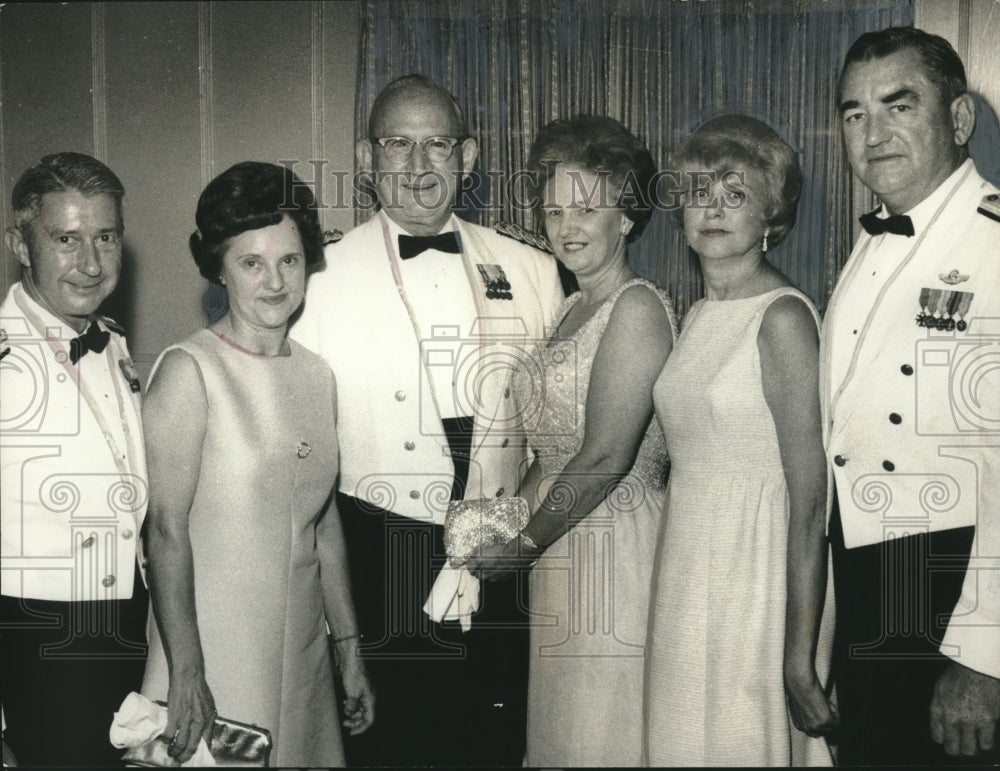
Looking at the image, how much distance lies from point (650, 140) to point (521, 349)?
0.73 m

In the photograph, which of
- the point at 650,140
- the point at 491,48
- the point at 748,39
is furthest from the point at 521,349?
the point at 748,39

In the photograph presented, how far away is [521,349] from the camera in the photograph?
3176 mm

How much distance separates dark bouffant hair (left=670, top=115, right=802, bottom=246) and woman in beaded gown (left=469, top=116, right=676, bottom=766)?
119 millimetres

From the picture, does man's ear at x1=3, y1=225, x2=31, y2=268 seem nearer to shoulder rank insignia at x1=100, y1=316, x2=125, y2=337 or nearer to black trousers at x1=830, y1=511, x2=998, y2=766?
shoulder rank insignia at x1=100, y1=316, x2=125, y2=337

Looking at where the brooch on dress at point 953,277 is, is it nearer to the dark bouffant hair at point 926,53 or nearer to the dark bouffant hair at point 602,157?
the dark bouffant hair at point 926,53

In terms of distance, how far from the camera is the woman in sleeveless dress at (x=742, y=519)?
2.97 m

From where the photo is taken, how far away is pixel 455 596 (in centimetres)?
321

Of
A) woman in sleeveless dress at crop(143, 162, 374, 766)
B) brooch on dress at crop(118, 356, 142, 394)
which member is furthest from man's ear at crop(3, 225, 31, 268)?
woman in sleeveless dress at crop(143, 162, 374, 766)

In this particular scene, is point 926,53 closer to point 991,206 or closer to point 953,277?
point 991,206

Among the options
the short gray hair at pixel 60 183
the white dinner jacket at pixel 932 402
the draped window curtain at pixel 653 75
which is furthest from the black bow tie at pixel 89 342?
the white dinner jacket at pixel 932 402

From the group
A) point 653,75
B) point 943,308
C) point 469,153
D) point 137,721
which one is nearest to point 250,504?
point 137,721

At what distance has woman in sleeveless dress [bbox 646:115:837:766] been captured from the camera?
2971mm

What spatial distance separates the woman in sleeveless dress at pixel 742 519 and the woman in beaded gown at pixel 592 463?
3.2 inches

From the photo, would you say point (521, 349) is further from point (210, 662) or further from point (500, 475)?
point (210, 662)
